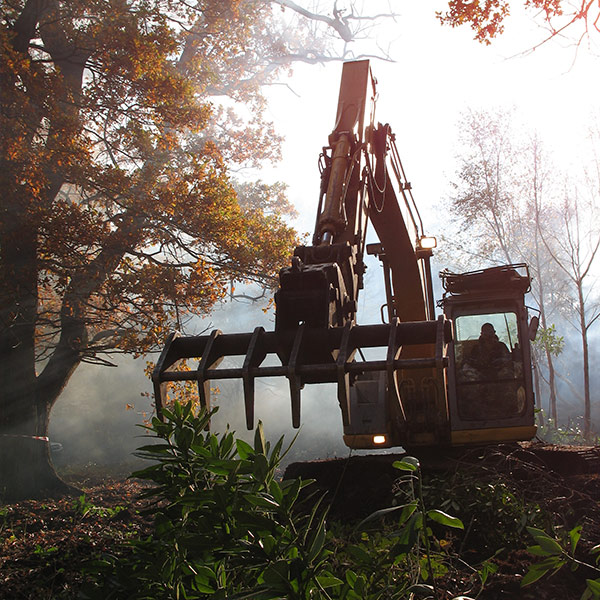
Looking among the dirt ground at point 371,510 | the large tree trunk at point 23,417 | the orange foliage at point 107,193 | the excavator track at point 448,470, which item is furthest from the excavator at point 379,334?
the large tree trunk at point 23,417

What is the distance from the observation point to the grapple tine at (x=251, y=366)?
4141 millimetres

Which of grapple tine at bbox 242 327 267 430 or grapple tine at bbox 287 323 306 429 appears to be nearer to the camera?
grapple tine at bbox 287 323 306 429

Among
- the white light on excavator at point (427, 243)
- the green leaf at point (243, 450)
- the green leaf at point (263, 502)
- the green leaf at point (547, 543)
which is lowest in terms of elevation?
the green leaf at point (547, 543)

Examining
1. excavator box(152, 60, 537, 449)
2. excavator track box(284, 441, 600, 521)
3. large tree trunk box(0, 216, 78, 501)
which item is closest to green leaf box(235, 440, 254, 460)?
excavator box(152, 60, 537, 449)

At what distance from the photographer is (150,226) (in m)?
11.5

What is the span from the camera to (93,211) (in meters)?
10.7

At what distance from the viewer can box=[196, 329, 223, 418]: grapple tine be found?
4305 mm

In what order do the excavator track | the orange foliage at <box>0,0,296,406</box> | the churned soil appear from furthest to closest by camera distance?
the orange foliage at <box>0,0,296,406</box> < the excavator track < the churned soil

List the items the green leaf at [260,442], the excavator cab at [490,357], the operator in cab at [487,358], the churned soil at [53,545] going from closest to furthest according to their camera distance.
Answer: the green leaf at [260,442], the churned soil at [53,545], the excavator cab at [490,357], the operator in cab at [487,358]

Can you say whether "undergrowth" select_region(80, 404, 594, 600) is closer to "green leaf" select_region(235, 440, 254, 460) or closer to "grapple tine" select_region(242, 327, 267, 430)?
"green leaf" select_region(235, 440, 254, 460)

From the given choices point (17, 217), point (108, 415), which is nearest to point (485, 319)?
point (17, 217)

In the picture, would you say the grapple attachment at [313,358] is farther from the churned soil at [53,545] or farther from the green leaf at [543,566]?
the green leaf at [543,566]

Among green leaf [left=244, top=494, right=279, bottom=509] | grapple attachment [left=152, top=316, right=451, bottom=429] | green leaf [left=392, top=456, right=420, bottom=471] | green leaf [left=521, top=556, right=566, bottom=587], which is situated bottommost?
green leaf [left=521, top=556, right=566, bottom=587]

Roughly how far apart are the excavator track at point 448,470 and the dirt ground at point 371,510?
13 millimetres
